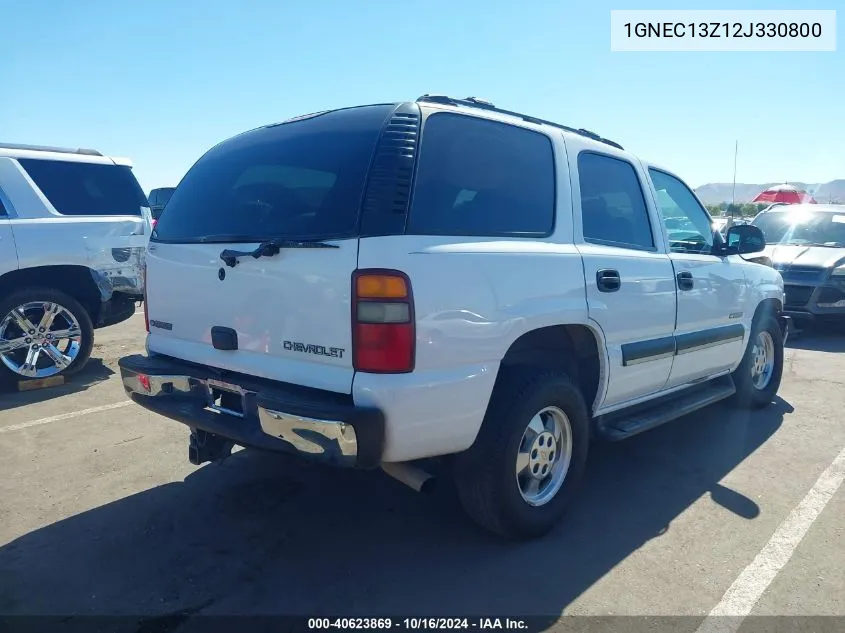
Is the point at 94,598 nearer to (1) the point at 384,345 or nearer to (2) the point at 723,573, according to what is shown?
(1) the point at 384,345

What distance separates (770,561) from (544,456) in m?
1.14

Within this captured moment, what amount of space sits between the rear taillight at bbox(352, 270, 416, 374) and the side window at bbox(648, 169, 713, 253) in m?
2.36

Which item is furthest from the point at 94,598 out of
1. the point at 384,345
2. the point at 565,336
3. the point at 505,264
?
the point at 565,336

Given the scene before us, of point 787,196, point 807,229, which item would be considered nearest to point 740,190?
point 787,196

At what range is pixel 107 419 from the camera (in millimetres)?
4809

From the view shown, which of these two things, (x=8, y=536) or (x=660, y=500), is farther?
(x=660, y=500)

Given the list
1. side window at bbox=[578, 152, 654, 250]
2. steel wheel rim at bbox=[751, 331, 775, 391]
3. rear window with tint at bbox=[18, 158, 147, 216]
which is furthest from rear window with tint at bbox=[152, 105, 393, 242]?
steel wheel rim at bbox=[751, 331, 775, 391]

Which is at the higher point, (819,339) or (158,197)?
(158,197)

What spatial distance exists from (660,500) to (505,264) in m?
1.84

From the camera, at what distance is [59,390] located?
5629mm

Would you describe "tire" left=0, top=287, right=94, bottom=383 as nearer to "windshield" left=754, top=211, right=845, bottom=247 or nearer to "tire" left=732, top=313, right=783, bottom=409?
"tire" left=732, top=313, right=783, bottom=409

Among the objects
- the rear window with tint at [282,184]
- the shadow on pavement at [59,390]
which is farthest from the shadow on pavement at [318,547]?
the shadow on pavement at [59,390]

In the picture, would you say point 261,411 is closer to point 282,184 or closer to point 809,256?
point 282,184

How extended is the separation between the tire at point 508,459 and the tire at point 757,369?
2.64 m
